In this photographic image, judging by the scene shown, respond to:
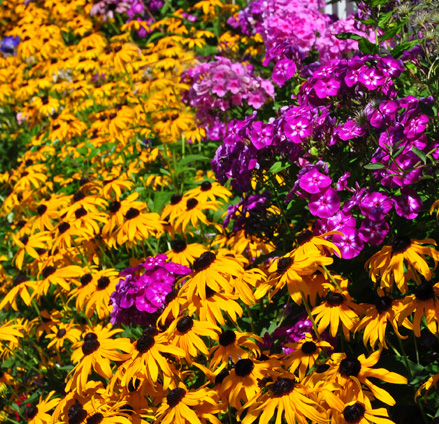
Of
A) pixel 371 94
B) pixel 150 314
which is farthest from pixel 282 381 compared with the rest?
pixel 371 94

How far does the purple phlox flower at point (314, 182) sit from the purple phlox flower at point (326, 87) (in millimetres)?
369

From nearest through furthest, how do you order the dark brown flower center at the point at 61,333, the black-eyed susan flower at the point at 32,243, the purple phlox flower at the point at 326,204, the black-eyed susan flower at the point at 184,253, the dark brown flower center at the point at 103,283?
1. the purple phlox flower at the point at 326,204
2. the black-eyed susan flower at the point at 184,253
3. the dark brown flower center at the point at 103,283
4. the dark brown flower center at the point at 61,333
5. the black-eyed susan flower at the point at 32,243

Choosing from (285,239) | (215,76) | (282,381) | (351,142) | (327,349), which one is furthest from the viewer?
(215,76)

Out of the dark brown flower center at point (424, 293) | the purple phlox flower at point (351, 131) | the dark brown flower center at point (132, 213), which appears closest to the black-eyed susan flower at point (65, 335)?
the dark brown flower center at point (132, 213)

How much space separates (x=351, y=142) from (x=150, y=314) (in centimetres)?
102

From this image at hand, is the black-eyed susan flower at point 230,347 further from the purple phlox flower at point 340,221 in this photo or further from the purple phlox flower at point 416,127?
the purple phlox flower at point 416,127

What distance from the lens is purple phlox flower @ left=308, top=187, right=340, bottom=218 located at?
2262 mm

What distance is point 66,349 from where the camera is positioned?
10.7ft

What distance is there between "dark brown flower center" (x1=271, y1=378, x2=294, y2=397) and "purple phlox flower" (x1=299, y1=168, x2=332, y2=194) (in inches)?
28.7

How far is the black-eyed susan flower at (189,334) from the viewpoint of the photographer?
6.74ft

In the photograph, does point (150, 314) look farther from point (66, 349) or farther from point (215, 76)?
point (215, 76)

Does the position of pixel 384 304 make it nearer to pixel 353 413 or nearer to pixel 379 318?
pixel 379 318

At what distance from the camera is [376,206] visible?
2.16 metres

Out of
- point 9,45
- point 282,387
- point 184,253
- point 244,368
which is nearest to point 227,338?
point 244,368
